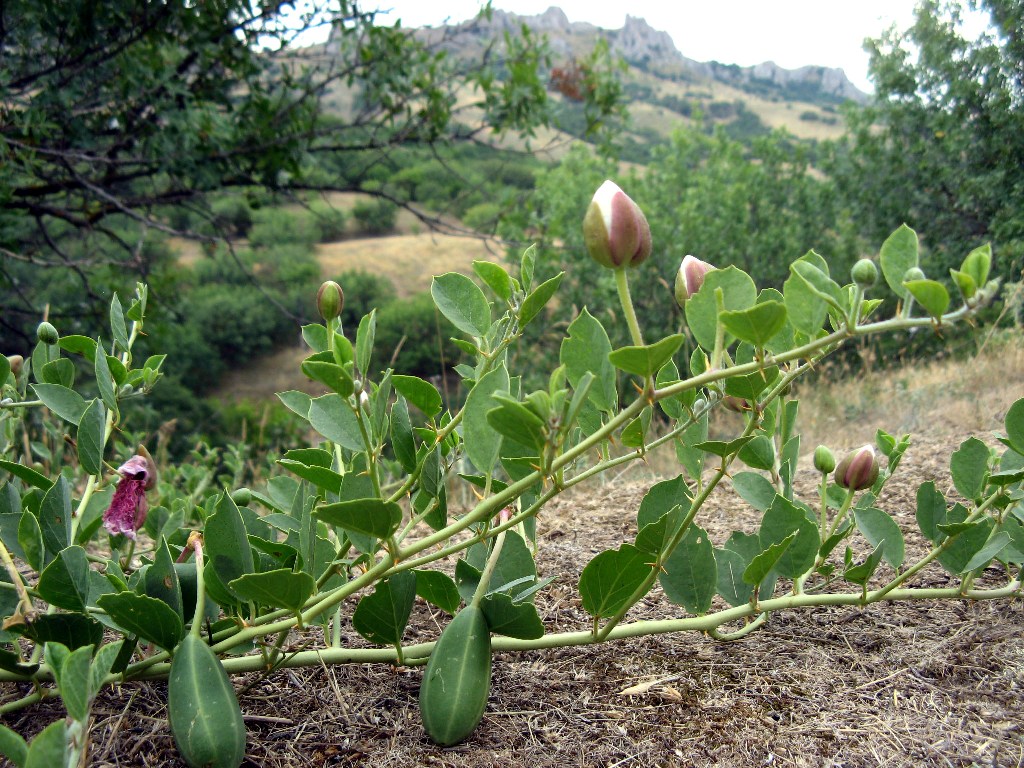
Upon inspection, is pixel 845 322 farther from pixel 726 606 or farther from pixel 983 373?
pixel 983 373

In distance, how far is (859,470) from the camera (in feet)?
3.38

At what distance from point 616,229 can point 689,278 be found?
0.17 metres

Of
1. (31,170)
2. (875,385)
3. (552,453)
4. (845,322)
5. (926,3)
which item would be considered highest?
(926,3)

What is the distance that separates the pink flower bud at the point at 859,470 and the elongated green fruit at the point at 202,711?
81 centimetres

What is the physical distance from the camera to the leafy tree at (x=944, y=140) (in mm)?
10258

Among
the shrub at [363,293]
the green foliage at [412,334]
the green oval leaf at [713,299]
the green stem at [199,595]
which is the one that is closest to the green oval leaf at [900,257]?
the green oval leaf at [713,299]

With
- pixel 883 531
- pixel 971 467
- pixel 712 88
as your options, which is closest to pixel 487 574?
pixel 883 531

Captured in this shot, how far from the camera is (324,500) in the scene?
94 centimetres

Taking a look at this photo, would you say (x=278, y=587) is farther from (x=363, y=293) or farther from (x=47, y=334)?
(x=363, y=293)

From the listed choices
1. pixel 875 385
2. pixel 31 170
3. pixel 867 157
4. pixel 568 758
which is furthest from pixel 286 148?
pixel 867 157

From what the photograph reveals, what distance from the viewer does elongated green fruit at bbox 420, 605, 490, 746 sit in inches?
33.3

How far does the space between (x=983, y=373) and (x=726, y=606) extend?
176 inches

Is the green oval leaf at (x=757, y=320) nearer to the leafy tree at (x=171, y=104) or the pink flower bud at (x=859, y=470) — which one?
the pink flower bud at (x=859, y=470)

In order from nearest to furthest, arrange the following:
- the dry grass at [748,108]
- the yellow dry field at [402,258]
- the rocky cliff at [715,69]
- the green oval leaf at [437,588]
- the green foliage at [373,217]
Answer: the green oval leaf at [437,588], the yellow dry field at [402,258], the green foliage at [373,217], the dry grass at [748,108], the rocky cliff at [715,69]
